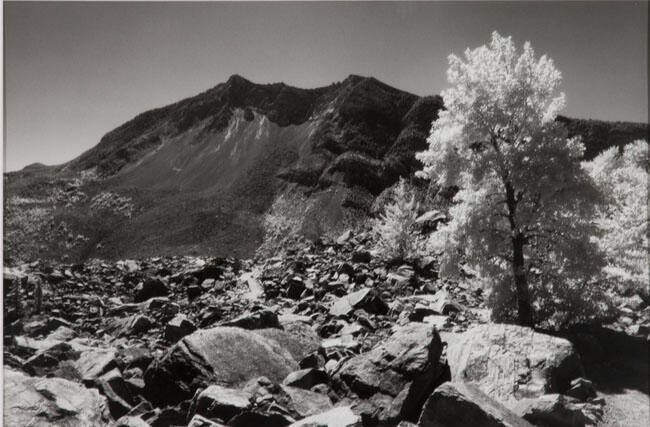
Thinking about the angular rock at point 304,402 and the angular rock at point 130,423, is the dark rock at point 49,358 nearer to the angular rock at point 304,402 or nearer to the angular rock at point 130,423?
the angular rock at point 130,423

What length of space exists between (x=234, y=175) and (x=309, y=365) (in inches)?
2361

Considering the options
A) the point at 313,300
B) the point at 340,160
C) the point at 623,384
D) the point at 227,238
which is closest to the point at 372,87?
the point at 340,160

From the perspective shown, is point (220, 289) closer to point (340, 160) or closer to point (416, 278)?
point (416, 278)

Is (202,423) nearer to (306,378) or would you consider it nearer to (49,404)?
(306,378)

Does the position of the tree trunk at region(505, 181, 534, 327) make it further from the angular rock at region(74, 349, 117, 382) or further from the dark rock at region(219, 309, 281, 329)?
the angular rock at region(74, 349, 117, 382)

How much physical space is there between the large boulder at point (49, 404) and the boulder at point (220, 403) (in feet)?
5.97

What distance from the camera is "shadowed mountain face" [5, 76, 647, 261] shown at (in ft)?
162

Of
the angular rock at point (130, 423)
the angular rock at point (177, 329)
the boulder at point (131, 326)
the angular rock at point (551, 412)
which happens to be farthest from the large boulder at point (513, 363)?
the boulder at point (131, 326)

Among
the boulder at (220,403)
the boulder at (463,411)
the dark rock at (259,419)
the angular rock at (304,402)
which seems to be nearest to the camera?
the boulder at (463,411)

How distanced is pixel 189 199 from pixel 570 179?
55420 millimetres

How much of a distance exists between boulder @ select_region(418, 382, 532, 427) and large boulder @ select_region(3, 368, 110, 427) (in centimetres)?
579

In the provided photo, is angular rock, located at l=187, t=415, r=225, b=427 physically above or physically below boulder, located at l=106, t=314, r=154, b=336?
above

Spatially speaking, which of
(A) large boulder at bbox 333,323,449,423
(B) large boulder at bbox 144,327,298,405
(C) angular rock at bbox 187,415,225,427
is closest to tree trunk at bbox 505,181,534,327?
(A) large boulder at bbox 333,323,449,423

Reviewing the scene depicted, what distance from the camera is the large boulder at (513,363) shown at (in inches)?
348
